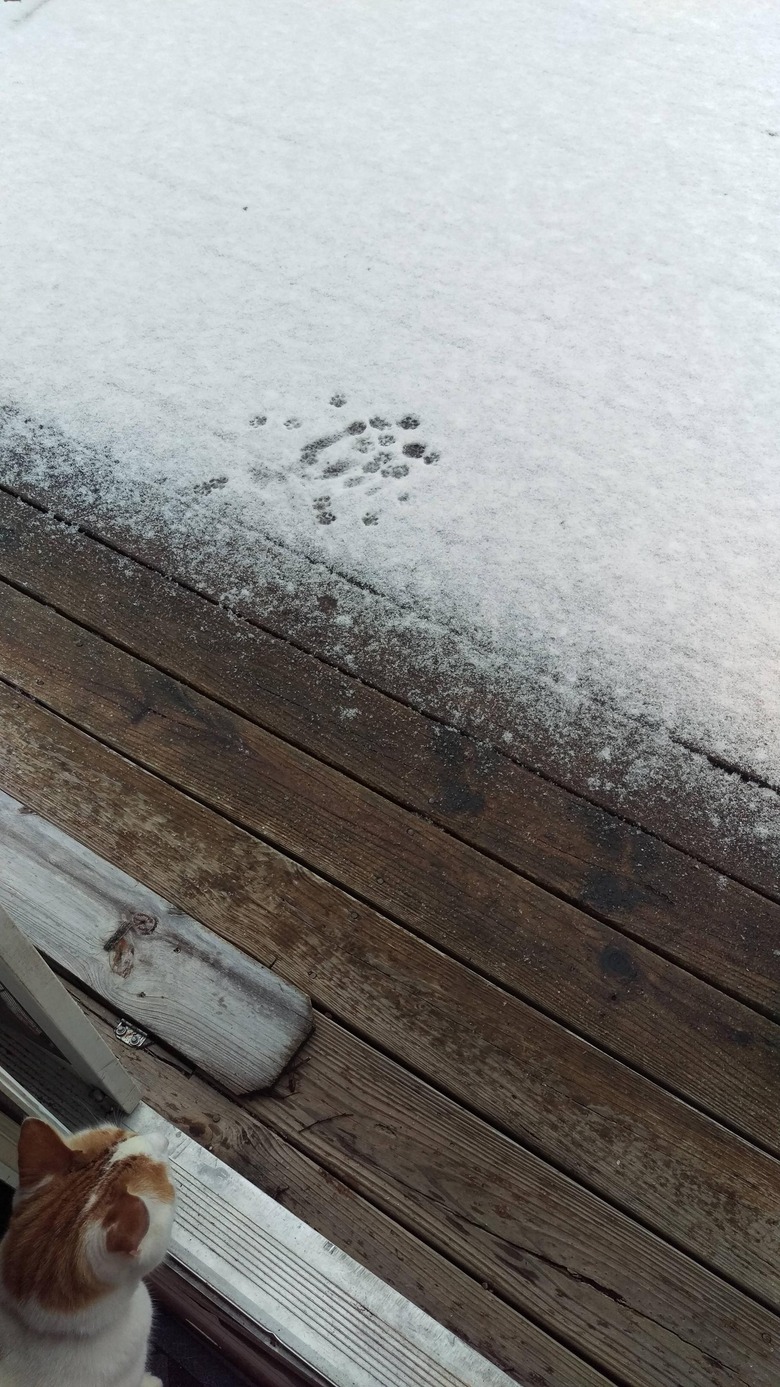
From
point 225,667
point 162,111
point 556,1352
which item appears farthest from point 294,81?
point 556,1352

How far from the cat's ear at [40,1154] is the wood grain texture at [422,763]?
61 cm

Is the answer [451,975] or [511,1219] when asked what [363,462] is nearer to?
[451,975]

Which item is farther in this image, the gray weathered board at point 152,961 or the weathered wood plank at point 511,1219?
the gray weathered board at point 152,961

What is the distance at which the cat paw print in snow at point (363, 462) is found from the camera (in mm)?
1519

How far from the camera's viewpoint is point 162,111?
2088mm

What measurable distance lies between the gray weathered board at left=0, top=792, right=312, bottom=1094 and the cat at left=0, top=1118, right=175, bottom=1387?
27cm

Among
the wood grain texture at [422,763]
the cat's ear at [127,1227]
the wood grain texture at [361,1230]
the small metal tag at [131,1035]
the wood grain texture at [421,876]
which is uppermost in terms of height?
the cat's ear at [127,1227]

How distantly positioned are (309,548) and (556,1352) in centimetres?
106

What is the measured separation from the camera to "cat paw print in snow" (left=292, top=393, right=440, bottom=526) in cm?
152

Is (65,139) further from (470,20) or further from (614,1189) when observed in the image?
(614,1189)

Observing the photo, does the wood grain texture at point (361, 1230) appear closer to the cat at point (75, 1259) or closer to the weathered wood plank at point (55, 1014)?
the weathered wood plank at point (55, 1014)

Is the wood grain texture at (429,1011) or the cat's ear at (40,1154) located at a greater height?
the cat's ear at (40,1154)

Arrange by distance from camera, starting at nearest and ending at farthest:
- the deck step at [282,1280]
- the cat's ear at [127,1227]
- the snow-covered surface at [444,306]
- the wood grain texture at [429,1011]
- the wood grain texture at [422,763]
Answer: the cat's ear at [127,1227]
the deck step at [282,1280]
the wood grain texture at [429,1011]
the wood grain texture at [422,763]
the snow-covered surface at [444,306]

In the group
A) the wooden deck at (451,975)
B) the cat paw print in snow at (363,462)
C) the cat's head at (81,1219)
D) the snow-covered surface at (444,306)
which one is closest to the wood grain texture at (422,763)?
the wooden deck at (451,975)
